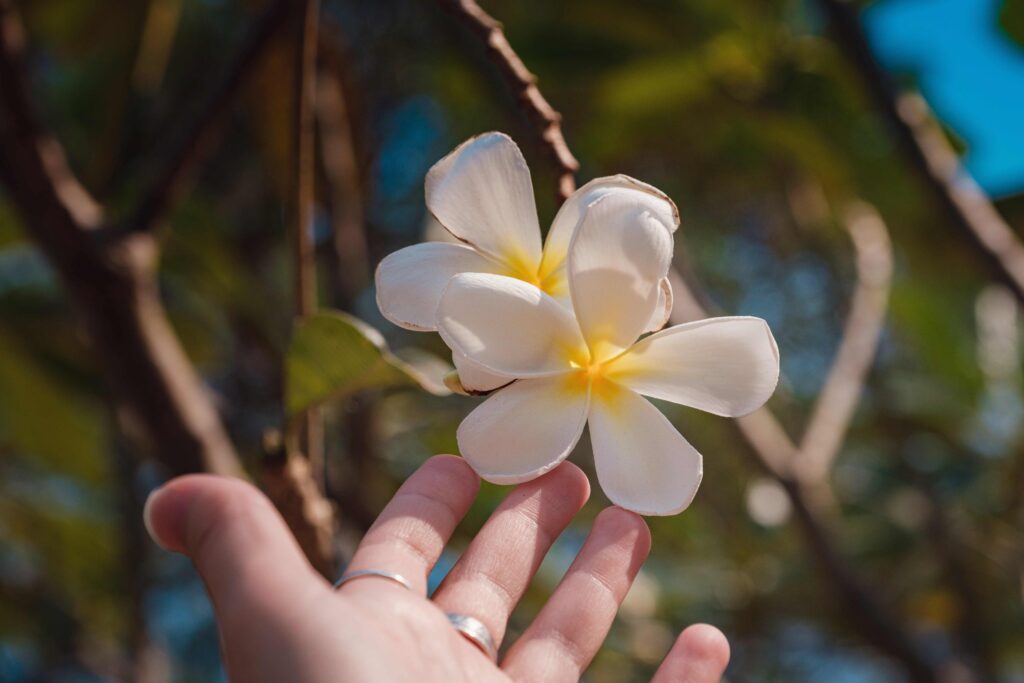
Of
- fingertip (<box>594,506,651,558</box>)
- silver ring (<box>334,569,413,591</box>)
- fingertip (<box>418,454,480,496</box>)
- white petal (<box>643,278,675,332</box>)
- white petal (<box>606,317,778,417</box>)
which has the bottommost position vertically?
fingertip (<box>594,506,651,558</box>)

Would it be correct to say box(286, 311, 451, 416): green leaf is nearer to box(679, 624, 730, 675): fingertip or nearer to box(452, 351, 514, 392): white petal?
box(452, 351, 514, 392): white petal

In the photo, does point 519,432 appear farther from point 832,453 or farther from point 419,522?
point 832,453

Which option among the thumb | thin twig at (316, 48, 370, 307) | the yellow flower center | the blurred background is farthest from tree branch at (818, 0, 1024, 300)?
the thumb

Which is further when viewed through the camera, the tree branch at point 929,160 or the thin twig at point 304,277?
the tree branch at point 929,160

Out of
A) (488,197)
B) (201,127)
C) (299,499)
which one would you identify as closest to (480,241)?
(488,197)

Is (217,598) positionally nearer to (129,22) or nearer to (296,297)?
(296,297)

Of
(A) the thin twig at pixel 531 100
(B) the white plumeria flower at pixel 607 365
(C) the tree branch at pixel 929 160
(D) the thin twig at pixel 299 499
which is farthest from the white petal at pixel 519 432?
(C) the tree branch at pixel 929 160

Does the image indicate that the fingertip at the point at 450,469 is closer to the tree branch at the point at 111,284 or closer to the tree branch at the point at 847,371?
the tree branch at the point at 111,284
